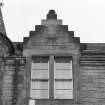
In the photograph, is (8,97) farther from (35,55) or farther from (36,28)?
(36,28)

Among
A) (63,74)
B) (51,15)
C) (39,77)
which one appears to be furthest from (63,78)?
(51,15)

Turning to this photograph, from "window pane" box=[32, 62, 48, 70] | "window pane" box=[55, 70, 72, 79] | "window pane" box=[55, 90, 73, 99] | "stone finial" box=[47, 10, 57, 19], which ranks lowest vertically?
"window pane" box=[55, 90, 73, 99]

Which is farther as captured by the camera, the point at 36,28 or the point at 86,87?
the point at 36,28

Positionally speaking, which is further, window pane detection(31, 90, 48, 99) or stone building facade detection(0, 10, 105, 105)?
window pane detection(31, 90, 48, 99)

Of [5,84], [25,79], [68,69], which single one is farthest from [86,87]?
[5,84]

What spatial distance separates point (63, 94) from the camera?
1241 cm

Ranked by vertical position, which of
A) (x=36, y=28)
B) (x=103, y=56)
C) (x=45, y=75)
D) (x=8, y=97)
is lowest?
(x=8, y=97)

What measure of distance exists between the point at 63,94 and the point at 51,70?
111 centimetres

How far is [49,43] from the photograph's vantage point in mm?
13266

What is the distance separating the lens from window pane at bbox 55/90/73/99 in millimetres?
12297

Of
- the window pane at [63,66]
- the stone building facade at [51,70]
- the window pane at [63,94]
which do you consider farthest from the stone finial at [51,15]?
the window pane at [63,94]

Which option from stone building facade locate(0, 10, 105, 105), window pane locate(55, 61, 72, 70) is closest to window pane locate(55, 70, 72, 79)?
stone building facade locate(0, 10, 105, 105)

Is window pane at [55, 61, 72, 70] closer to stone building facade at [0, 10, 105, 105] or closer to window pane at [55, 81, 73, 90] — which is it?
stone building facade at [0, 10, 105, 105]

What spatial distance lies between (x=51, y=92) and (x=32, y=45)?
7.48 ft
